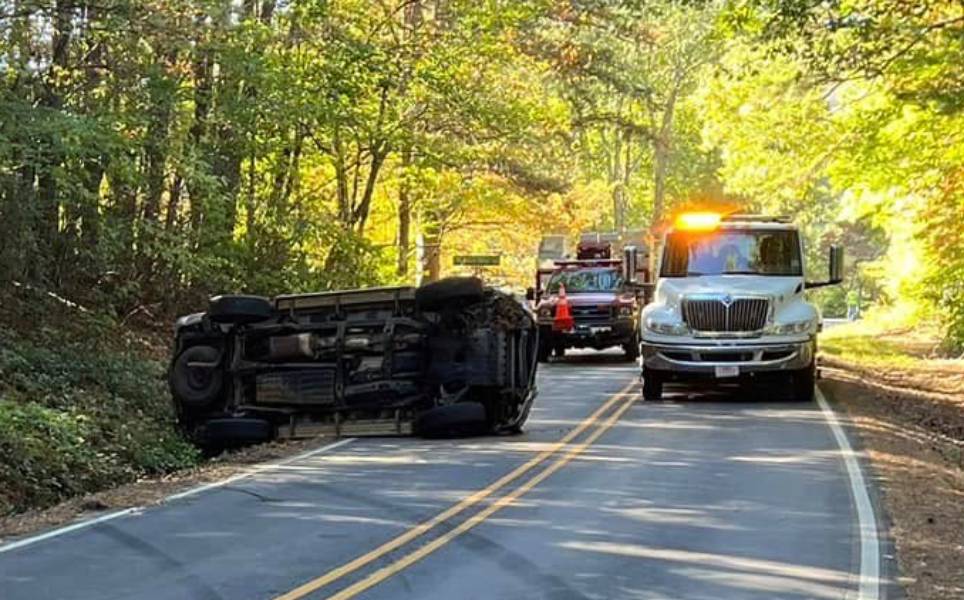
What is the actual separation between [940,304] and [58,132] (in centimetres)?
2867

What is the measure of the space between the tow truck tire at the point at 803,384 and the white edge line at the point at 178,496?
23.9 ft

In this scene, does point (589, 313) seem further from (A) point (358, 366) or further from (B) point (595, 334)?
(A) point (358, 366)

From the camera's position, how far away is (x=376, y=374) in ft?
48.6

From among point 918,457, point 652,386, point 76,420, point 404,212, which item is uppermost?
point 404,212

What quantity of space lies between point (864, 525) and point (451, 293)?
6.43m

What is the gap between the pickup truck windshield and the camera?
63.1 ft

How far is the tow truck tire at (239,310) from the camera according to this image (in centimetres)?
1502

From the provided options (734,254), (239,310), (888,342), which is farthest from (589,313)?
(888,342)

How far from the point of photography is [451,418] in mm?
14641

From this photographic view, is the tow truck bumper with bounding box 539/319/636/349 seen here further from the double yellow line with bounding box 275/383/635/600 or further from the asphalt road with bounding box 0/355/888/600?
the asphalt road with bounding box 0/355/888/600

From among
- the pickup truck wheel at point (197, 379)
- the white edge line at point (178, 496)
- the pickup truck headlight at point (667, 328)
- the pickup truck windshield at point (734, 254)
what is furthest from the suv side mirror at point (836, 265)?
the pickup truck wheel at point (197, 379)

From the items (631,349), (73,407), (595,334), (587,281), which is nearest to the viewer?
(73,407)

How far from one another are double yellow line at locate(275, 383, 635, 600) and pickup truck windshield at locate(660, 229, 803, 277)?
469 centimetres

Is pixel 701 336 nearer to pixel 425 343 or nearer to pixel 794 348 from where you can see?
pixel 794 348
